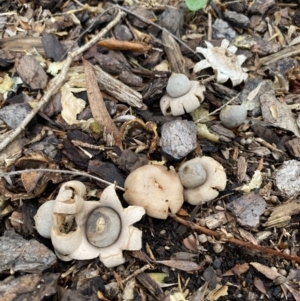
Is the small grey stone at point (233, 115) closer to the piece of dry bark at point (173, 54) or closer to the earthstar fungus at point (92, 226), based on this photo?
the piece of dry bark at point (173, 54)

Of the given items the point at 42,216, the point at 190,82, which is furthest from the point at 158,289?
the point at 190,82

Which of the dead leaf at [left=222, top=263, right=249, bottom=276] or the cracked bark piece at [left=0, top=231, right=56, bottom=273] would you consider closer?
the cracked bark piece at [left=0, top=231, right=56, bottom=273]

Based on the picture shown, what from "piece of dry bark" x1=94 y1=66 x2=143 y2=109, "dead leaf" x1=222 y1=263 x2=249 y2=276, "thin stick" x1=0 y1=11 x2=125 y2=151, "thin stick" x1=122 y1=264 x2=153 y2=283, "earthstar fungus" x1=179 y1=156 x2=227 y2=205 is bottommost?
"dead leaf" x1=222 y1=263 x2=249 y2=276

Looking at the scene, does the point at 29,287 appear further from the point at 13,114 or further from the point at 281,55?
the point at 281,55

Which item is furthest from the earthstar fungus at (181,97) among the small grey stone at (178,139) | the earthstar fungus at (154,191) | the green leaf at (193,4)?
the green leaf at (193,4)

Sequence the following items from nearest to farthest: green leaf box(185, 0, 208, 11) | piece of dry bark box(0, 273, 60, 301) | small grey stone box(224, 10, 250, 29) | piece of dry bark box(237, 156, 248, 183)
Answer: piece of dry bark box(0, 273, 60, 301)
piece of dry bark box(237, 156, 248, 183)
green leaf box(185, 0, 208, 11)
small grey stone box(224, 10, 250, 29)

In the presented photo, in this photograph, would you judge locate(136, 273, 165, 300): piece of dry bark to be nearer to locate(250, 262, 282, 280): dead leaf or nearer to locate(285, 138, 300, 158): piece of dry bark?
locate(250, 262, 282, 280): dead leaf

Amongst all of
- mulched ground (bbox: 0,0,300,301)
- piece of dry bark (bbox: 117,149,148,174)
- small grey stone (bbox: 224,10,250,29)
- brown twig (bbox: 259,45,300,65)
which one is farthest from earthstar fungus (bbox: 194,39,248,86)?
piece of dry bark (bbox: 117,149,148,174)
